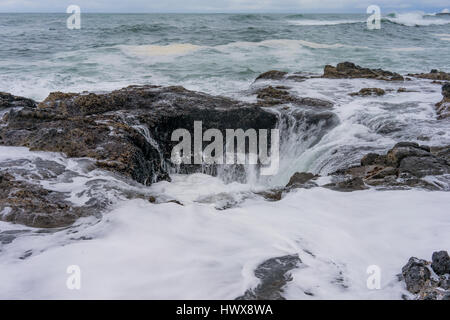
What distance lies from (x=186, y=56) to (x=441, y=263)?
17.8 meters

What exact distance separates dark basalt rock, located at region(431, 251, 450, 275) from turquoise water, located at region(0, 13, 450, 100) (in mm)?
6601

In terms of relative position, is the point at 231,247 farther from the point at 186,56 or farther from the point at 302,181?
the point at 186,56

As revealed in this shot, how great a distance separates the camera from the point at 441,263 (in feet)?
8.47

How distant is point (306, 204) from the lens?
4.18 meters

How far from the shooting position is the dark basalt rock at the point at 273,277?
2.51 meters

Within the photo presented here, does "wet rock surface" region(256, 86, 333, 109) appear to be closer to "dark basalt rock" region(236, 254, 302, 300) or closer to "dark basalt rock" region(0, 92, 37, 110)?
"dark basalt rock" region(0, 92, 37, 110)

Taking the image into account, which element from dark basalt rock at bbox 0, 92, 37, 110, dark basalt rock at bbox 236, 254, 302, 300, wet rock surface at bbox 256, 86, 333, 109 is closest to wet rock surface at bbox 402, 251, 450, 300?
dark basalt rock at bbox 236, 254, 302, 300

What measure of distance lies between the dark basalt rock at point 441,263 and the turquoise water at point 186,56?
21.7 ft

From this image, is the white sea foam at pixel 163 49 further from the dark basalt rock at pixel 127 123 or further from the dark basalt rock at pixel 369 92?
the dark basalt rock at pixel 369 92

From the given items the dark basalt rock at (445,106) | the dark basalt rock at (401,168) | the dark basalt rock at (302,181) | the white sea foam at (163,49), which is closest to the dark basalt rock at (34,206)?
the dark basalt rock at (302,181)

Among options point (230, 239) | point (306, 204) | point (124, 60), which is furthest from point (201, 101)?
point (124, 60)

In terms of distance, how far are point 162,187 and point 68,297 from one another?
3.04 m

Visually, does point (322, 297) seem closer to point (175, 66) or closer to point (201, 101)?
point (201, 101)

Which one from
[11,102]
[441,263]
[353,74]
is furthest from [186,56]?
[441,263]
